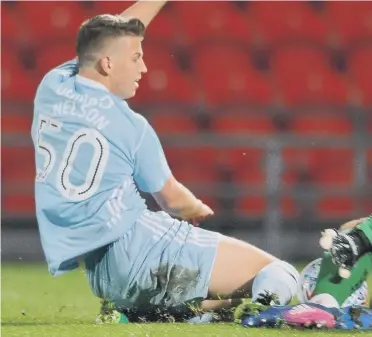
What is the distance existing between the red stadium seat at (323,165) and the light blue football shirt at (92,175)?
5.32 m

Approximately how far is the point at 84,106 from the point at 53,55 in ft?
20.7

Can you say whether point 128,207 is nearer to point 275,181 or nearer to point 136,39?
point 136,39

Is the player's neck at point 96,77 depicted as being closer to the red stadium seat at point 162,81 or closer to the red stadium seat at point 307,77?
the red stadium seat at point 162,81

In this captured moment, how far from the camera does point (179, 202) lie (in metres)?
4.36

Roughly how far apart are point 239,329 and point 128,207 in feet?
2.25

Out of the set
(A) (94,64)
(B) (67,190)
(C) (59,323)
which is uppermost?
(A) (94,64)

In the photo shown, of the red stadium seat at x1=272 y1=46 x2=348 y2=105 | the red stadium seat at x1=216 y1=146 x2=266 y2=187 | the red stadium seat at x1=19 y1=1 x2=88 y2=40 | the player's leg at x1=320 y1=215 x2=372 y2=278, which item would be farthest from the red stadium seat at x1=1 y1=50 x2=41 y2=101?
the player's leg at x1=320 y1=215 x2=372 y2=278


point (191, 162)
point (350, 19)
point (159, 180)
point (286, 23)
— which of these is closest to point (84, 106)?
point (159, 180)

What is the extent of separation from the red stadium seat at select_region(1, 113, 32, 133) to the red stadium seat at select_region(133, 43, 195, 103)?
104 centimetres

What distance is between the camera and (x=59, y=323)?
4.63 m

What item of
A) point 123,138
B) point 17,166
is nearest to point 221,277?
point 123,138

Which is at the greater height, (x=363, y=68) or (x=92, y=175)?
(x=363, y=68)

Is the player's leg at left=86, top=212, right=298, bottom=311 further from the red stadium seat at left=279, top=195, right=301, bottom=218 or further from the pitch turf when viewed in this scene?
the red stadium seat at left=279, top=195, right=301, bottom=218

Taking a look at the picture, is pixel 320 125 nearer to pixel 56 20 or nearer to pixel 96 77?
pixel 56 20
